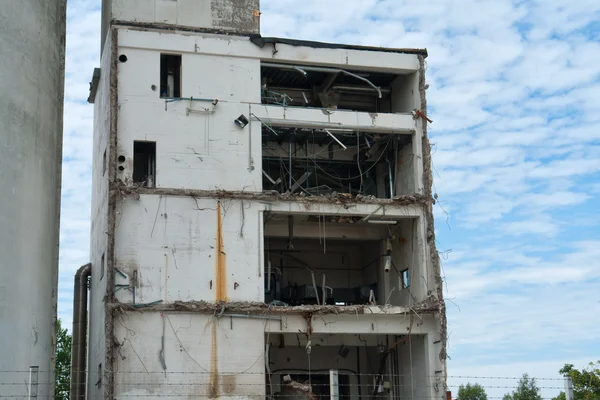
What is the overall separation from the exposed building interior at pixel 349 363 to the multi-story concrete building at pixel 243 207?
105mm

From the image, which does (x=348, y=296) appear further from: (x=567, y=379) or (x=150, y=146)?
(x=567, y=379)

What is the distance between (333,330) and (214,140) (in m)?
8.85

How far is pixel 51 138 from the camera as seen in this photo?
32.2 m

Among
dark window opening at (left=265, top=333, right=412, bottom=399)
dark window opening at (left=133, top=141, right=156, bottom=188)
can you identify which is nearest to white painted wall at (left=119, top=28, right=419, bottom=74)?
dark window opening at (left=133, top=141, right=156, bottom=188)

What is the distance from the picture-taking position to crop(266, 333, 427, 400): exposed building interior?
36.9m

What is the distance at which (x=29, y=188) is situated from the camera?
1190 inches

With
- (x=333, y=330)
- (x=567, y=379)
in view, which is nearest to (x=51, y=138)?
(x=333, y=330)

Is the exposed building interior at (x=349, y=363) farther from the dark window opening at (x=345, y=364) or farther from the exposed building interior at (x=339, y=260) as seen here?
the exposed building interior at (x=339, y=260)

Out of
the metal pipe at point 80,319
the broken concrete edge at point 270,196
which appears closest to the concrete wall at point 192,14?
the broken concrete edge at point 270,196

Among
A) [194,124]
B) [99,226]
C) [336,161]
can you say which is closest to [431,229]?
[336,161]

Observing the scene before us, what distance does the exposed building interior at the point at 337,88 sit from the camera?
38.7m

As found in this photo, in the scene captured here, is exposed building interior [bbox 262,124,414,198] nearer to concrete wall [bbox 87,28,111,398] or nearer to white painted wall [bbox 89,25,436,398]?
white painted wall [bbox 89,25,436,398]

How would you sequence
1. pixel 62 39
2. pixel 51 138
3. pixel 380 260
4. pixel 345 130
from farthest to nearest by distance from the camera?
pixel 380 260, pixel 345 130, pixel 62 39, pixel 51 138

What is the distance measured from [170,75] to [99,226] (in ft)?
22.8
